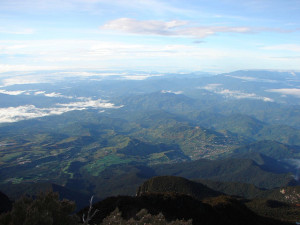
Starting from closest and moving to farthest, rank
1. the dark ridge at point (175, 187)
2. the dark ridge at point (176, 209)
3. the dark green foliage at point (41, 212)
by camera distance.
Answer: the dark green foliage at point (41, 212)
the dark ridge at point (176, 209)
the dark ridge at point (175, 187)

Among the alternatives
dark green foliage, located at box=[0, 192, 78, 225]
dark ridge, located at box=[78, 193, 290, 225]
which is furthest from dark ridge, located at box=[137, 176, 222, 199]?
dark green foliage, located at box=[0, 192, 78, 225]

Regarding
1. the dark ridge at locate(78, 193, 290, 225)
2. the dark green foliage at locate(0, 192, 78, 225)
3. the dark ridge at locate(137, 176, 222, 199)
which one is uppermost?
the dark green foliage at locate(0, 192, 78, 225)

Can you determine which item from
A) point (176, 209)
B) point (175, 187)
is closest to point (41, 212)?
point (176, 209)

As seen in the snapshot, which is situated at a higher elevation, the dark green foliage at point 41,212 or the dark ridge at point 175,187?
the dark green foliage at point 41,212

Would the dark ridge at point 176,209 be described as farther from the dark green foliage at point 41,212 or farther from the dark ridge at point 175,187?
the dark ridge at point 175,187

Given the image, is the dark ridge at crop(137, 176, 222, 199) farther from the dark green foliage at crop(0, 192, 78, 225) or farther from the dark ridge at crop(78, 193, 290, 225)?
the dark green foliage at crop(0, 192, 78, 225)

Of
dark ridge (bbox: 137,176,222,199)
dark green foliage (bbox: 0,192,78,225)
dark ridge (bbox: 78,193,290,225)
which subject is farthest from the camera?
dark ridge (bbox: 137,176,222,199)

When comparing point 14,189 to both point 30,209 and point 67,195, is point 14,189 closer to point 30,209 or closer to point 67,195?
point 67,195

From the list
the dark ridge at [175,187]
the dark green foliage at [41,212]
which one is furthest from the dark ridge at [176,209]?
the dark ridge at [175,187]

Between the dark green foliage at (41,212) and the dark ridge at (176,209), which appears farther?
the dark ridge at (176,209)
